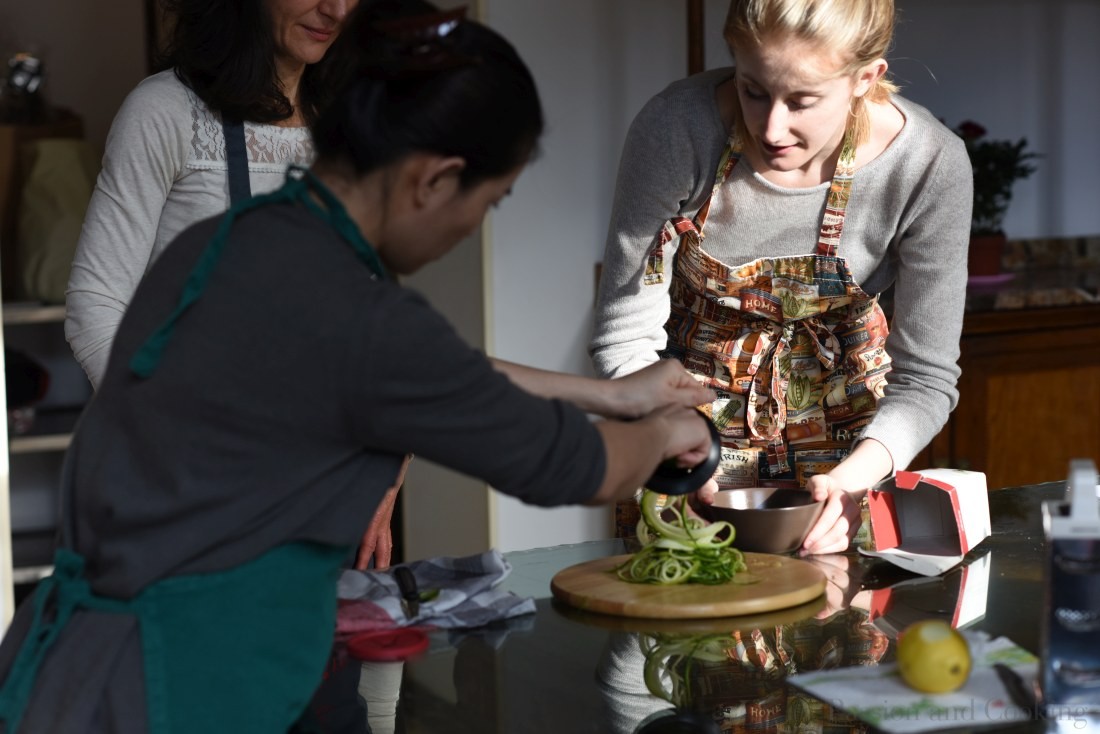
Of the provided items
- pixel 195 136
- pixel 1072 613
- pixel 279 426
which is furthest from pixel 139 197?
pixel 1072 613

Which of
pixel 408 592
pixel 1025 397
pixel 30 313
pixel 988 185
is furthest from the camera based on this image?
pixel 988 185

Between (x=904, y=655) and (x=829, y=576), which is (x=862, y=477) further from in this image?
(x=904, y=655)

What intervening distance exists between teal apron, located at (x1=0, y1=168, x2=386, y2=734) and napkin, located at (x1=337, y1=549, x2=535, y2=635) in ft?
0.86

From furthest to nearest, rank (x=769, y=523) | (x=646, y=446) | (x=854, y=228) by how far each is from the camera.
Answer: (x=854, y=228) < (x=769, y=523) < (x=646, y=446)

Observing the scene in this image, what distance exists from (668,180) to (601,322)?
24 centimetres

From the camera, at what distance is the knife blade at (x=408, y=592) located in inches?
55.7

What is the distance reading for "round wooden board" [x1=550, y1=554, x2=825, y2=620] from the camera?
4.62 ft

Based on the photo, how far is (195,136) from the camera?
5.93 feet

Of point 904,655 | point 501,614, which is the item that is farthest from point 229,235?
point 904,655

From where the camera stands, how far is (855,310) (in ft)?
6.44

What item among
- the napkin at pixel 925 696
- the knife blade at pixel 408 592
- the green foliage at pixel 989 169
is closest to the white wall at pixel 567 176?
the green foliage at pixel 989 169

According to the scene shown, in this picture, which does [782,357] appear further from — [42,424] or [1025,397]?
[42,424]

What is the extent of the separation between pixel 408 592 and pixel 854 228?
860mm

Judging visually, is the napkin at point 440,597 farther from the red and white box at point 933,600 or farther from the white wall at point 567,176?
the white wall at point 567,176
